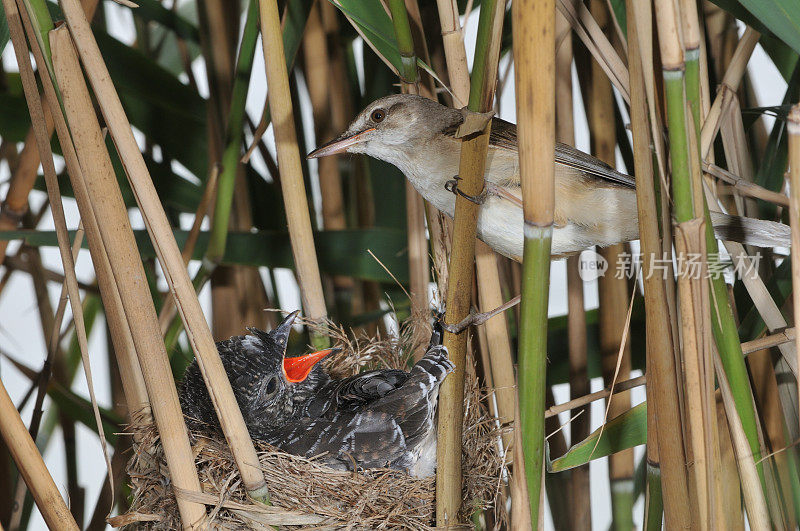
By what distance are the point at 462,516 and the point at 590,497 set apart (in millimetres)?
559

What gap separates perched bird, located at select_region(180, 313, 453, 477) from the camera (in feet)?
3.51

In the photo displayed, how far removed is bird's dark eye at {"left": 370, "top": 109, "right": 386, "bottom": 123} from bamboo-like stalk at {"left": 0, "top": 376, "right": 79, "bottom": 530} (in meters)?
0.48

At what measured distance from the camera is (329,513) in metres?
0.95

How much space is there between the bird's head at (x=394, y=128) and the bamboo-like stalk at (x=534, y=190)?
18.2 inches

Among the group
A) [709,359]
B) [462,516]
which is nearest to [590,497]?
[462,516]

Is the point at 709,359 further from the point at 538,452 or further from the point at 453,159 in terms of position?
the point at 453,159

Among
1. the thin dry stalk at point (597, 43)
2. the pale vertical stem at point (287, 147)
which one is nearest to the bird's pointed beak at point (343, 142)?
the pale vertical stem at point (287, 147)

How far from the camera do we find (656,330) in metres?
0.59

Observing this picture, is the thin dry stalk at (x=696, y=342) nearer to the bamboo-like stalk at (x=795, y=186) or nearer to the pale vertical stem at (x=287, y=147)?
the bamboo-like stalk at (x=795, y=186)

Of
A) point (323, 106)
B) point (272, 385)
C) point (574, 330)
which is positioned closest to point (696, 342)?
point (574, 330)

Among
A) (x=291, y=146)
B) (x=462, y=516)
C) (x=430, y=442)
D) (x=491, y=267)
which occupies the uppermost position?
(x=291, y=146)

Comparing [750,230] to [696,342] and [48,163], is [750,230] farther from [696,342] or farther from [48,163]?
[48,163]

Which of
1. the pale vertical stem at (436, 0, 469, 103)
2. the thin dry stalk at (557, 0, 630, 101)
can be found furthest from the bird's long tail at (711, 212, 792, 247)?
the pale vertical stem at (436, 0, 469, 103)

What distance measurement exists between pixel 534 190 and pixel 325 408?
0.78 m
